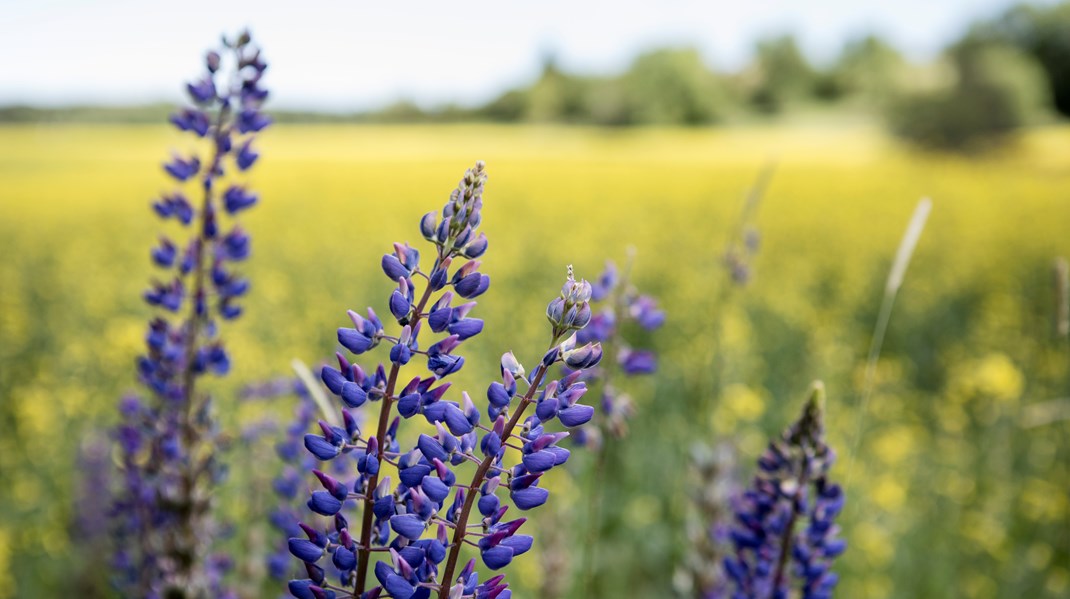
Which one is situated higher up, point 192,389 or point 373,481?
point 373,481

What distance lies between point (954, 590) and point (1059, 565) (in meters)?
0.61

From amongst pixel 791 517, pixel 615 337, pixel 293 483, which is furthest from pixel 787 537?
pixel 293 483

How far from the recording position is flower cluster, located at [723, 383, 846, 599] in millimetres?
1262

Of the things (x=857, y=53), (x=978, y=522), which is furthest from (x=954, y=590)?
(x=857, y=53)

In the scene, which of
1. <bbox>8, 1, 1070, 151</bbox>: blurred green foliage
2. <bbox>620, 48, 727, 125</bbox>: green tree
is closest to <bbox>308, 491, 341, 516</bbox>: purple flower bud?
<bbox>8, 1, 1070, 151</bbox>: blurred green foliage

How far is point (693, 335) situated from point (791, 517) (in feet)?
18.2

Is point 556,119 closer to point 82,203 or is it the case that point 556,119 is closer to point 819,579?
point 82,203

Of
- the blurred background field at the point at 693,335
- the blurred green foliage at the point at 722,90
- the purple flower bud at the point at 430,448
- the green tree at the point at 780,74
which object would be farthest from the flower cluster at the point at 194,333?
the green tree at the point at 780,74

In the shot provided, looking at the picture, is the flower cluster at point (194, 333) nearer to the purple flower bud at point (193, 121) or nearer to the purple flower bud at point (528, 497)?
the purple flower bud at point (193, 121)

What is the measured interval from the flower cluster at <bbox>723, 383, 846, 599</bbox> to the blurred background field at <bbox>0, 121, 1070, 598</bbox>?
14.7 inches

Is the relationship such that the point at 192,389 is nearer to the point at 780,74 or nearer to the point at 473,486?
the point at 473,486

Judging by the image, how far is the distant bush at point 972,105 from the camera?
2258 cm

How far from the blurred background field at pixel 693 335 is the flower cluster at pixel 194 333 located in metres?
0.74

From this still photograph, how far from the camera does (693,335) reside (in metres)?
6.73
